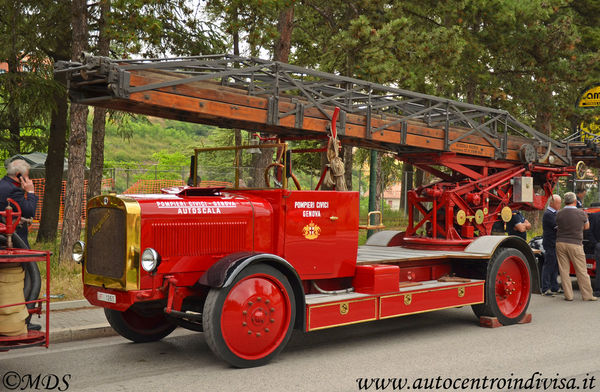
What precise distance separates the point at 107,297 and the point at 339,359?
99.2 inches

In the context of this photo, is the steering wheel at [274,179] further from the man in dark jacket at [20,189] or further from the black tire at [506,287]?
the black tire at [506,287]

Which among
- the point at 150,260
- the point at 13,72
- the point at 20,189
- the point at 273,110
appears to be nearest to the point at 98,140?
the point at 13,72

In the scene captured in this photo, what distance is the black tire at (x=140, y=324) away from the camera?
738 centimetres

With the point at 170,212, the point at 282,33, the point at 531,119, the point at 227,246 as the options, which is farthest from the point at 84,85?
the point at 531,119

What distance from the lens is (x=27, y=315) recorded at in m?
5.96

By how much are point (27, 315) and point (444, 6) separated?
51.8 ft

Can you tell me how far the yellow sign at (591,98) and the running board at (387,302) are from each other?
13104 millimetres

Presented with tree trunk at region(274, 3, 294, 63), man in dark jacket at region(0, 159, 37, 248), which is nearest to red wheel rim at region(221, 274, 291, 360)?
man in dark jacket at region(0, 159, 37, 248)

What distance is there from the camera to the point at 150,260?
621cm

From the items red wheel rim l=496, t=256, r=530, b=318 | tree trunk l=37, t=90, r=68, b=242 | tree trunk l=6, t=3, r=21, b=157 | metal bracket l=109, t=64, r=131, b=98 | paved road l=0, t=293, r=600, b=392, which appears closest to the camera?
paved road l=0, t=293, r=600, b=392

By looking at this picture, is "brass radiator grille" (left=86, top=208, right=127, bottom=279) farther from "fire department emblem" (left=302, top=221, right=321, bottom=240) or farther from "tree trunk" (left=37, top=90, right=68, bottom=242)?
"tree trunk" (left=37, top=90, right=68, bottom=242)

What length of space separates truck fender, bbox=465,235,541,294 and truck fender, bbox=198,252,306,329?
3.26m

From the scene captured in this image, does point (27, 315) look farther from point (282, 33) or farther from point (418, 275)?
point (282, 33)

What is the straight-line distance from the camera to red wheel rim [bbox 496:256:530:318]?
9180 millimetres
